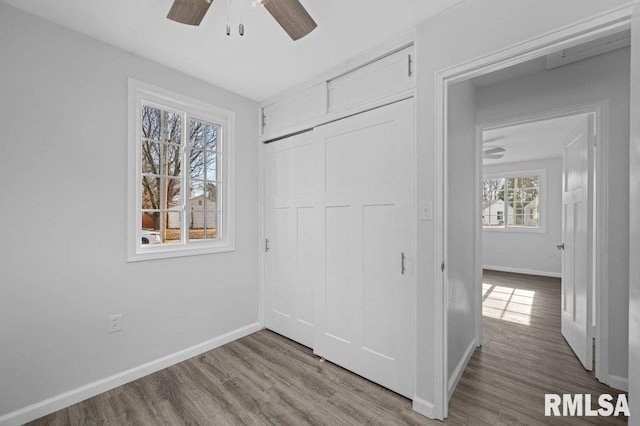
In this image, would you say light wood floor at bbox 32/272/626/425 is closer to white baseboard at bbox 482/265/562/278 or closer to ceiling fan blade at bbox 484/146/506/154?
ceiling fan blade at bbox 484/146/506/154

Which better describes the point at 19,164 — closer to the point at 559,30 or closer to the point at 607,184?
the point at 559,30

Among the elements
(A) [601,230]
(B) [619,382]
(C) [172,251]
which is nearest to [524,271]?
(B) [619,382]

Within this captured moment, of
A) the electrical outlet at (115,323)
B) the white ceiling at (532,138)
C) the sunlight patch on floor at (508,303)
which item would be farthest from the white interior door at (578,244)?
the electrical outlet at (115,323)

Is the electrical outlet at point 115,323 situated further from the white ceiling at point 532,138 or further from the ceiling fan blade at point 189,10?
the white ceiling at point 532,138

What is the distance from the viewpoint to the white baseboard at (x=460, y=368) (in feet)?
6.62

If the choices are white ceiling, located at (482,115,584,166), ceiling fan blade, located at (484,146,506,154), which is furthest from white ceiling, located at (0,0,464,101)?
ceiling fan blade, located at (484,146,506,154)

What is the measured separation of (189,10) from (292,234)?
193 cm

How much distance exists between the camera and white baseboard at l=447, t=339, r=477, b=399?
2.02 m

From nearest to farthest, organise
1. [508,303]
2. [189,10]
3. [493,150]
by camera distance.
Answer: [189,10], [508,303], [493,150]

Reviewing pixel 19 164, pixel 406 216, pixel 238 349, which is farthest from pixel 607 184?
pixel 19 164

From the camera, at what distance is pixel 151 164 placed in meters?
2.44

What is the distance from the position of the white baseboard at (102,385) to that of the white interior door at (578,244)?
3.17 m

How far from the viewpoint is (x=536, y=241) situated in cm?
599

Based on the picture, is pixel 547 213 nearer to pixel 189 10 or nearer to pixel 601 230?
pixel 601 230
